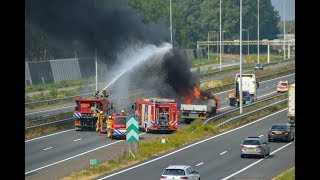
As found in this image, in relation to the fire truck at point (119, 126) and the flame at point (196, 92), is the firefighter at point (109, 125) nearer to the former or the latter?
the fire truck at point (119, 126)

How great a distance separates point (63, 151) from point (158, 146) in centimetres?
668

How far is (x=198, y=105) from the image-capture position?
74500 mm

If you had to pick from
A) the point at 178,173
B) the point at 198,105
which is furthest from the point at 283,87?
the point at 178,173

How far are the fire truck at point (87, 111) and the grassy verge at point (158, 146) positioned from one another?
22.8 ft

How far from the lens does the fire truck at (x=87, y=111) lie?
67188 mm

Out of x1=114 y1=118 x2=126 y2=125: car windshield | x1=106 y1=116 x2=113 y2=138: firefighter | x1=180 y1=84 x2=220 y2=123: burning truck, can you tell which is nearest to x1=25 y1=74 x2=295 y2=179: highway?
x1=106 y1=116 x2=113 y2=138: firefighter

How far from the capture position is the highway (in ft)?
154

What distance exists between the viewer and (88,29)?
78.8 metres

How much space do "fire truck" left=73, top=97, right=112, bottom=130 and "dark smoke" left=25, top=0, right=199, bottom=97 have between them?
9254 mm

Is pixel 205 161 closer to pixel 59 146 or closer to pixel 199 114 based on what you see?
pixel 59 146

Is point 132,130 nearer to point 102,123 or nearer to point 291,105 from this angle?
point 102,123

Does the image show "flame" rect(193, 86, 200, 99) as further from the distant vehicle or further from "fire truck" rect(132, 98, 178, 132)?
"fire truck" rect(132, 98, 178, 132)
